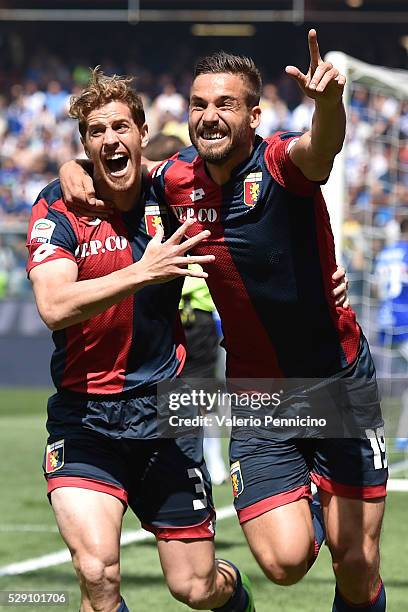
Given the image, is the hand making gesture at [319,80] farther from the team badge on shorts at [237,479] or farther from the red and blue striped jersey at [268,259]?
the team badge on shorts at [237,479]

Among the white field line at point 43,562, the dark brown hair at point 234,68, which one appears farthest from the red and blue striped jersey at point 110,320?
the white field line at point 43,562

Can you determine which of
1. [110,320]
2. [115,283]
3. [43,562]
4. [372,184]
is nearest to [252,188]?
[115,283]

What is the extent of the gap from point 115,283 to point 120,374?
74 cm

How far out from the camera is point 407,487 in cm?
731

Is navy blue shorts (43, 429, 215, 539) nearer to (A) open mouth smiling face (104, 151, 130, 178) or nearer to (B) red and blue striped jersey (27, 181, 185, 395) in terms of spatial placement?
(B) red and blue striped jersey (27, 181, 185, 395)

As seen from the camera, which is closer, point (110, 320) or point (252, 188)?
point (252, 188)

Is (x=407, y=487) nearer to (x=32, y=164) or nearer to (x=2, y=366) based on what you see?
(x=2, y=366)

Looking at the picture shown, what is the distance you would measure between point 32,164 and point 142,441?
1677 cm

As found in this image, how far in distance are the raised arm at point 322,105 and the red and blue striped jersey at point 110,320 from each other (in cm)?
100

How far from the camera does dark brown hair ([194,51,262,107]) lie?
482cm

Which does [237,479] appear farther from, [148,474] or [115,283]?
[115,283]

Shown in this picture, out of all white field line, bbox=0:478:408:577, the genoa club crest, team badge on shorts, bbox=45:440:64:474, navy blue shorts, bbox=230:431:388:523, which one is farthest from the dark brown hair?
white field line, bbox=0:478:408:577

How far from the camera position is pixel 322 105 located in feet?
13.9

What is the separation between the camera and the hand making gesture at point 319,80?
4.18 m
